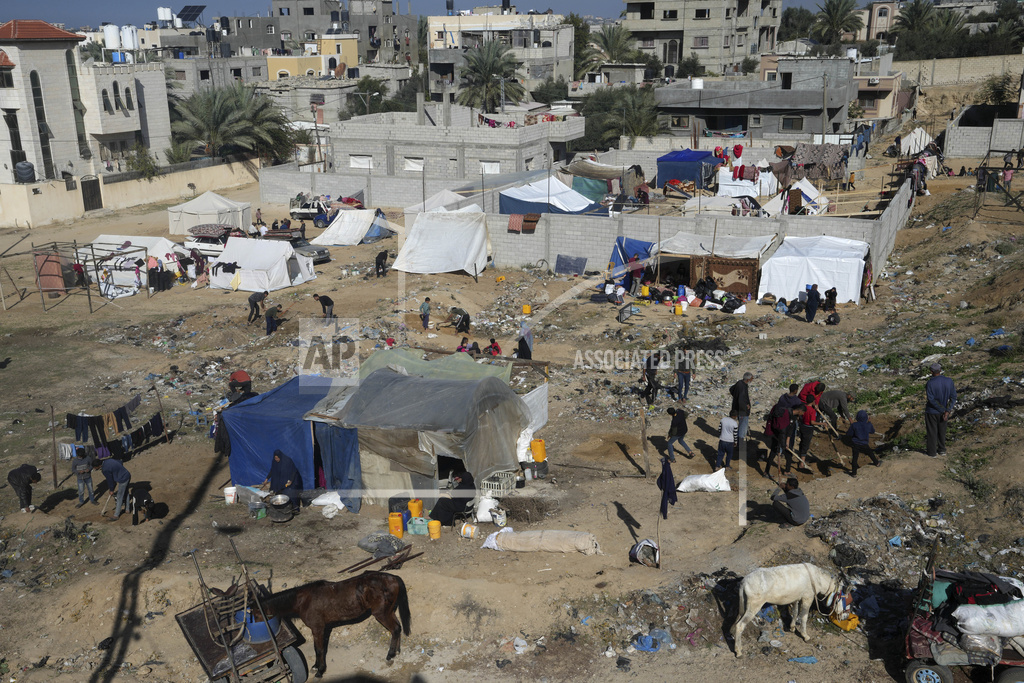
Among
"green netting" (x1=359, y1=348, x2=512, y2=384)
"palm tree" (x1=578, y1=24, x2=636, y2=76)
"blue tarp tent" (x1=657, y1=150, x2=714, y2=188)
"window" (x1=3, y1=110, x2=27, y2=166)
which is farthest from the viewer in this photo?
"palm tree" (x1=578, y1=24, x2=636, y2=76)

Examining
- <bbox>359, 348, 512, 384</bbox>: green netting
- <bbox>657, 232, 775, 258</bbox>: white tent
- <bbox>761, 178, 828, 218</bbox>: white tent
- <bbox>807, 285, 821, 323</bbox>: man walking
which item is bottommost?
<bbox>807, 285, 821, 323</bbox>: man walking

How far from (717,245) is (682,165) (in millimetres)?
12362

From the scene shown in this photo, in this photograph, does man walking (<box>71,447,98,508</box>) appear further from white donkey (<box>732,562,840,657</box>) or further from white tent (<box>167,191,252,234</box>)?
white tent (<box>167,191,252,234</box>)

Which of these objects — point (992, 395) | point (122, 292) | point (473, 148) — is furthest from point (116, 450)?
point (473, 148)

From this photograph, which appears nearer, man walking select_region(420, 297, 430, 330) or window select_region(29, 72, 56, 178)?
man walking select_region(420, 297, 430, 330)

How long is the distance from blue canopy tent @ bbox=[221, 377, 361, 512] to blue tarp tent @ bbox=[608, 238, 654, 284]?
11994mm

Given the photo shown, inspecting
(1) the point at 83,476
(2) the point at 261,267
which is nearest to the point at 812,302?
(2) the point at 261,267

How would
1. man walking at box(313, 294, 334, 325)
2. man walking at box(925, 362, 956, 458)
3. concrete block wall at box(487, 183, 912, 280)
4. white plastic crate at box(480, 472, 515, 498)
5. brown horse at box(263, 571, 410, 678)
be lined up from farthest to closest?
concrete block wall at box(487, 183, 912, 280), man walking at box(313, 294, 334, 325), white plastic crate at box(480, 472, 515, 498), man walking at box(925, 362, 956, 458), brown horse at box(263, 571, 410, 678)

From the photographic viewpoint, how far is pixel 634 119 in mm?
41062

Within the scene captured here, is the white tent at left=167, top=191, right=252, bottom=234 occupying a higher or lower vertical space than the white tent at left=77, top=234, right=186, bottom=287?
higher

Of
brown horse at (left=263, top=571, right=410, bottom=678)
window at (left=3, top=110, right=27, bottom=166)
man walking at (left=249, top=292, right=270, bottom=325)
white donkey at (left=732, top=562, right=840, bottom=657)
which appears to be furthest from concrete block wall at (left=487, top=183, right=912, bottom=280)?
window at (left=3, top=110, right=27, bottom=166)

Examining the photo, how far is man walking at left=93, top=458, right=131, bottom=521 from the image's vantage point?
A: 11727mm

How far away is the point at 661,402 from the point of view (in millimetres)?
15766

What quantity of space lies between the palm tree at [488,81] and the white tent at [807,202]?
22030 mm
